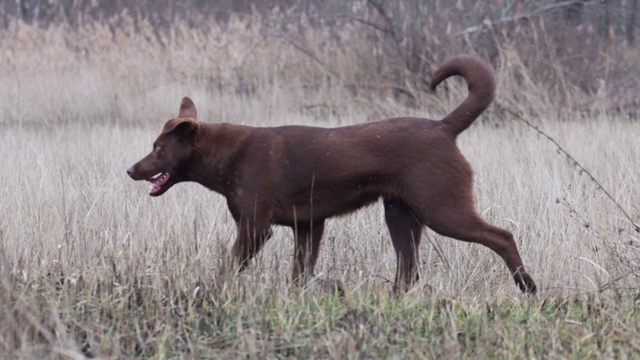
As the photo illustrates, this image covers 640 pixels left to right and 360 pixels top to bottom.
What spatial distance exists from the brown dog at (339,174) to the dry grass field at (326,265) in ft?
0.74

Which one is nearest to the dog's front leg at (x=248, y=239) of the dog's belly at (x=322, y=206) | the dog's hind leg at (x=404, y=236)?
the dog's belly at (x=322, y=206)

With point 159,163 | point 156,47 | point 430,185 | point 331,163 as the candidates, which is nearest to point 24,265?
point 159,163

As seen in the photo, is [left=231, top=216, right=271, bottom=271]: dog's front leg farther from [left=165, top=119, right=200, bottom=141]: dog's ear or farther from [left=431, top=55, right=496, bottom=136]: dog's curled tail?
[left=431, top=55, right=496, bottom=136]: dog's curled tail

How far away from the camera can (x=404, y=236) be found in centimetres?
553

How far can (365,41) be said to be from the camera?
1323cm

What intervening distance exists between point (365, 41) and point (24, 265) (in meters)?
8.50

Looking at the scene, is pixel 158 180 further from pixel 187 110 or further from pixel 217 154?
pixel 187 110

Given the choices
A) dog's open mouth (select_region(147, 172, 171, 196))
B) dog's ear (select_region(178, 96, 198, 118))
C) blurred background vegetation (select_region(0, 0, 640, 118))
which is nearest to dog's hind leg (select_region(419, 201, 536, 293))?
dog's open mouth (select_region(147, 172, 171, 196))

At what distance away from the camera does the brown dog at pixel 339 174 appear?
5.23m

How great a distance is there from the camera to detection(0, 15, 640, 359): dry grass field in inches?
166

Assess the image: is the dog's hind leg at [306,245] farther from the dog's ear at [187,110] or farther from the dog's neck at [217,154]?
the dog's ear at [187,110]

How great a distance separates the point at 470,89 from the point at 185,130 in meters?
1.43

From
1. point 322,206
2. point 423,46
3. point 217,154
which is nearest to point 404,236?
point 322,206

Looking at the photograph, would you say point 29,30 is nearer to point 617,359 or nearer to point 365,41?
point 365,41
